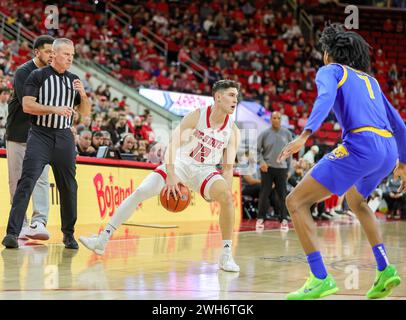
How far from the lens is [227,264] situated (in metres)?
6.66

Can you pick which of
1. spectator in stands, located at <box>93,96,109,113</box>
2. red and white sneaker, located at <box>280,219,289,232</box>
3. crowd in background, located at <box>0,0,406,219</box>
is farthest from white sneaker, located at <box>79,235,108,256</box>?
spectator in stands, located at <box>93,96,109,113</box>

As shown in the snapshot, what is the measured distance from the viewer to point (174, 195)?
6.90 m

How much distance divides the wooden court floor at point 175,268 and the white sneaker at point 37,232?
0.27 feet

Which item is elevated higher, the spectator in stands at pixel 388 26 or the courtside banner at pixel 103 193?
the spectator in stands at pixel 388 26

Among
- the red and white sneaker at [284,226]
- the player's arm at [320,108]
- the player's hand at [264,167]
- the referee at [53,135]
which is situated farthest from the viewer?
the player's hand at [264,167]

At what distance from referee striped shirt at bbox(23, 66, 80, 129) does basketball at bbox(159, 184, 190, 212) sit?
1.57 meters

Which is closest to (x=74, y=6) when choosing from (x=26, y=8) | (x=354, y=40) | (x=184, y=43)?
(x=26, y=8)

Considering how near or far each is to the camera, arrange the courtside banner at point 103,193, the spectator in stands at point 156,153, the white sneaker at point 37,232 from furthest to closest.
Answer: the spectator in stands at point 156,153, the courtside banner at point 103,193, the white sneaker at point 37,232

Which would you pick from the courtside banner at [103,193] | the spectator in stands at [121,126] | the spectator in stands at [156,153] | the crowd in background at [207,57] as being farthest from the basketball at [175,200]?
the spectator in stands at [121,126]

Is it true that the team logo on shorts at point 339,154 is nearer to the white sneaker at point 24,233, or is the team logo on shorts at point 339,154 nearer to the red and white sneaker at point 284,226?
the white sneaker at point 24,233

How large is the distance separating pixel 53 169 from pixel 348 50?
3.89 meters

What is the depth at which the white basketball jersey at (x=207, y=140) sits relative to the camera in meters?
7.15

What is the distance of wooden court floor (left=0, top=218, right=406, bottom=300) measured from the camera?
530 centimetres

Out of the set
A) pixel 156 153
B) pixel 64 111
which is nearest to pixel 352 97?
pixel 64 111
